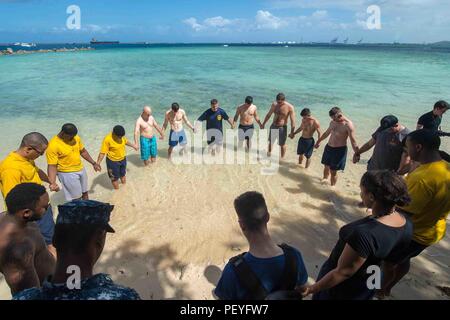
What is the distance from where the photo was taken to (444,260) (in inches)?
167

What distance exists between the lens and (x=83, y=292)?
5.21ft

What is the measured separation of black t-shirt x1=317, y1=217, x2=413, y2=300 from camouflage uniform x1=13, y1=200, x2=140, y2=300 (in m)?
1.60

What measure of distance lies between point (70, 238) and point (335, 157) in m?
5.72

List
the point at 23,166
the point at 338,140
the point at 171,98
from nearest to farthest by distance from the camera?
1. the point at 23,166
2. the point at 338,140
3. the point at 171,98

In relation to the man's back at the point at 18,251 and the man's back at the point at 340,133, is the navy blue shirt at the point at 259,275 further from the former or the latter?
the man's back at the point at 340,133

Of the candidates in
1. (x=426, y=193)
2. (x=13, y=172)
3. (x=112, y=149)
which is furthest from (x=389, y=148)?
(x=13, y=172)

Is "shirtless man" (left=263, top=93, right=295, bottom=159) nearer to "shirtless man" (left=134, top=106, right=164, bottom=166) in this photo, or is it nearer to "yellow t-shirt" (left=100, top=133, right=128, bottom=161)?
"shirtless man" (left=134, top=106, right=164, bottom=166)

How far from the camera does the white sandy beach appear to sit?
12.8ft

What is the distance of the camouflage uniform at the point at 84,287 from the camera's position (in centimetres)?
158

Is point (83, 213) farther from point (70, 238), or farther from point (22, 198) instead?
point (22, 198)

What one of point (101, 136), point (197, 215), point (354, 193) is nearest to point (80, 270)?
point (197, 215)

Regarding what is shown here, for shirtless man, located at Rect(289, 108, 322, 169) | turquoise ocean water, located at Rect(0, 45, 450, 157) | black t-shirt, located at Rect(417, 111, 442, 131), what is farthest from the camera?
turquoise ocean water, located at Rect(0, 45, 450, 157)

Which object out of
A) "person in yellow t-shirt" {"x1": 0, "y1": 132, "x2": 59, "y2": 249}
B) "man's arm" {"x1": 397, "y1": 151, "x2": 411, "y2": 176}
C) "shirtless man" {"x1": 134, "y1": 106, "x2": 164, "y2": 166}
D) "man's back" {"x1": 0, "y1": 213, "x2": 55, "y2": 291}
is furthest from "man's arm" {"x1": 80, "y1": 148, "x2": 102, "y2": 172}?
"man's arm" {"x1": 397, "y1": 151, "x2": 411, "y2": 176}
